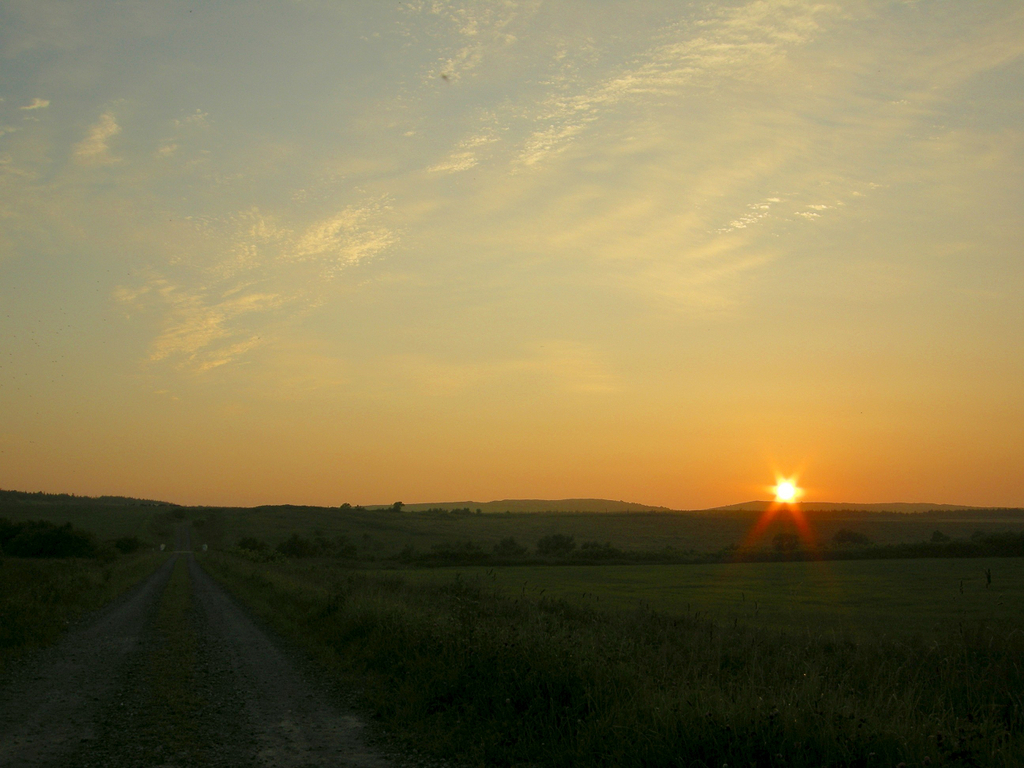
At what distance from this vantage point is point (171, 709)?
9.77m

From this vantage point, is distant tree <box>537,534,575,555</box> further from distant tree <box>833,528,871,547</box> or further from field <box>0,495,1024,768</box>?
field <box>0,495,1024,768</box>

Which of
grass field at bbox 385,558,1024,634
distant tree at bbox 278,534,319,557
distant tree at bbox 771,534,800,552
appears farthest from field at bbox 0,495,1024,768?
distant tree at bbox 278,534,319,557

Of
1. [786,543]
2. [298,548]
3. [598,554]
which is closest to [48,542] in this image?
[298,548]

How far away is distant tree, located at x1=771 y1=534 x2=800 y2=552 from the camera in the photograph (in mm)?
80625

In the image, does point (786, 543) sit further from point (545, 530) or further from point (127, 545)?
point (127, 545)

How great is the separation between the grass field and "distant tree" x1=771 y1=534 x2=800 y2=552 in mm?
17324

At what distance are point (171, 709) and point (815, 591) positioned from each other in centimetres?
3880

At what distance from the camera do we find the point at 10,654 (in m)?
14.2

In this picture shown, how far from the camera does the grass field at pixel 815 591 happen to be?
26.9 metres

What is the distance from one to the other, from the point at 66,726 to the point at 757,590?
39462 millimetres

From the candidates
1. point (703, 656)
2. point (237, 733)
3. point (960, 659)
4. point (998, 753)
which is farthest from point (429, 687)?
point (960, 659)

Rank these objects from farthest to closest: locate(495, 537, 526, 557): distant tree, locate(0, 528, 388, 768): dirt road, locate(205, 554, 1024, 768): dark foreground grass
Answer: locate(495, 537, 526, 557): distant tree, locate(0, 528, 388, 768): dirt road, locate(205, 554, 1024, 768): dark foreground grass

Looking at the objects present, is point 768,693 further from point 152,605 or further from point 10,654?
point 152,605

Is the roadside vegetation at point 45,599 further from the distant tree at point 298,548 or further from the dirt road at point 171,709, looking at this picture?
the distant tree at point 298,548
